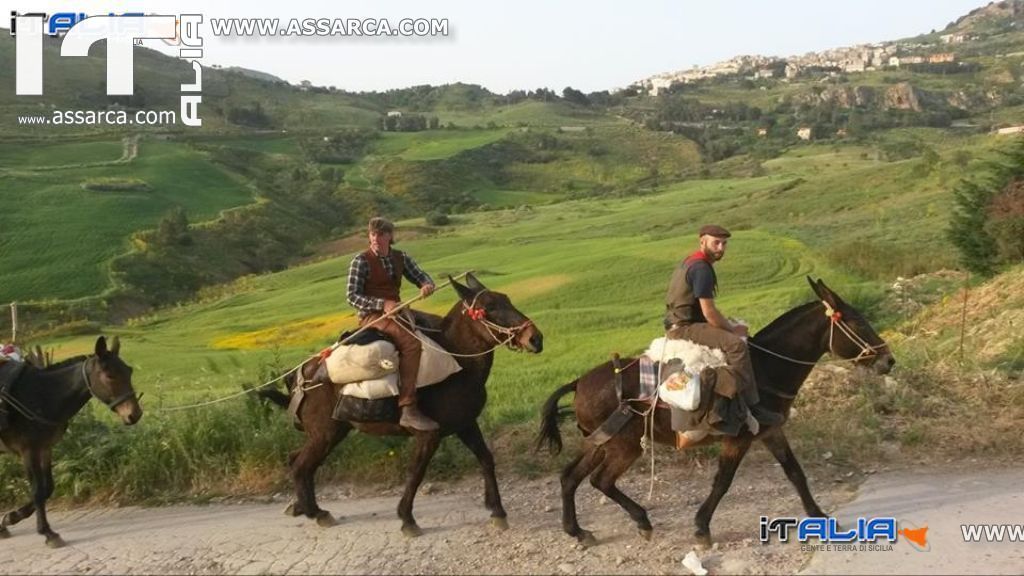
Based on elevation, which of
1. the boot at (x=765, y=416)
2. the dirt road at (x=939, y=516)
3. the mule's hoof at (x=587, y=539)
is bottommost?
the mule's hoof at (x=587, y=539)

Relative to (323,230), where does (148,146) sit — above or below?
above

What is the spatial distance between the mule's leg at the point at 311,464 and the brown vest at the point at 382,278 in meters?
1.34

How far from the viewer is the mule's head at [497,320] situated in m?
7.61

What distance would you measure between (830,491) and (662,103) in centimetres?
18905

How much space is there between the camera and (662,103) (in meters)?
189

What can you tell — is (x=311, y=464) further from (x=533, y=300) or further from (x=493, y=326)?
(x=533, y=300)

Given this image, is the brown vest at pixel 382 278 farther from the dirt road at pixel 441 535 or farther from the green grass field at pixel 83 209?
the green grass field at pixel 83 209

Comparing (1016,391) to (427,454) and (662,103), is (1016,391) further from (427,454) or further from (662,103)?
(662,103)

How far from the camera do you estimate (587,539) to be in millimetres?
7176

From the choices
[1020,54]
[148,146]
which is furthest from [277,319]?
[1020,54]

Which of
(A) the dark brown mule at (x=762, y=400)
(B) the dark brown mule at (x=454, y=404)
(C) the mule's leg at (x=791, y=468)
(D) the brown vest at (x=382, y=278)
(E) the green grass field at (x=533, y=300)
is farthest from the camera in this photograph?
(E) the green grass field at (x=533, y=300)

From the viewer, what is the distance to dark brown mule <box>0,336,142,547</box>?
8.06 metres

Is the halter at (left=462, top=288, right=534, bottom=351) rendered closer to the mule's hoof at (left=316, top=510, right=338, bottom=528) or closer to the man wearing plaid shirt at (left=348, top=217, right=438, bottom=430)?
the man wearing plaid shirt at (left=348, top=217, right=438, bottom=430)

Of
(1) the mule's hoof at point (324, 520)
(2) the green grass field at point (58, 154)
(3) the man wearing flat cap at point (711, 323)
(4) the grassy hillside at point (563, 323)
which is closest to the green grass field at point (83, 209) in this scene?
(2) the green grass field at point (58, 154)
